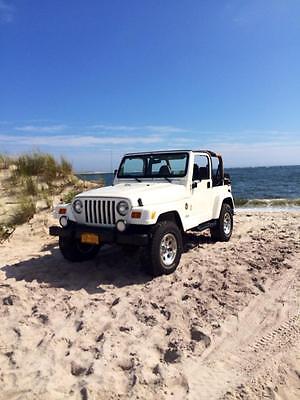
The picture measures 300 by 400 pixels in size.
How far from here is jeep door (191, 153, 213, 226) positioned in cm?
711

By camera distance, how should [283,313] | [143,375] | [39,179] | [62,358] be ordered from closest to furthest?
[143,375] → [62,358] → [283,313] → [39,179]

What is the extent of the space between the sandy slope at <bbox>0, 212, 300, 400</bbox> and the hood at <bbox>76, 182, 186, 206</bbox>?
45.5 inches

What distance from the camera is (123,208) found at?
5.80 m

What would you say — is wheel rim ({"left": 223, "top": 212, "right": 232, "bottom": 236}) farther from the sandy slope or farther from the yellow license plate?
the yellow license plate

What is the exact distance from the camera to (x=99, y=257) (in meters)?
7.06

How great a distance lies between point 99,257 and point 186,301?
252cm

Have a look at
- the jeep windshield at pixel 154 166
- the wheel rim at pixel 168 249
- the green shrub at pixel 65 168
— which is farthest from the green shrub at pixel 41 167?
the wheel rim at pixel 168 249

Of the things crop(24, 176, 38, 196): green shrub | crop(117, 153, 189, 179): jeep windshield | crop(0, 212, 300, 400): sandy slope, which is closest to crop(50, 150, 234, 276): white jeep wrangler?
crop(117, 153, 189, 179): jeep windshield

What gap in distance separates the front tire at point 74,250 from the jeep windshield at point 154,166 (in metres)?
1.73

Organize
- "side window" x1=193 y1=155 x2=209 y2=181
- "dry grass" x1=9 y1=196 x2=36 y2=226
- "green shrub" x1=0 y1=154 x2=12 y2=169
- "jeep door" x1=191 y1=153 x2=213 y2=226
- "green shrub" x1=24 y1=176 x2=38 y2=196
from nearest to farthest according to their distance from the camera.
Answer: "jeep door" x1=191 y1=153 x2=213 y2=226 → "side window" x1=193 y1=155 x2=209 y2=181 → "dry grass" x1=9 y1=196 x2=36 y2=226 → "green shrub" x1=24 y1=176 x2=38 y2=196 → "green shrub" x1=0 y1=154 x2=12 y2=169

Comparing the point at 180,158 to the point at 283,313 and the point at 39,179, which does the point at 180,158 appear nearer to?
the point at 283,313

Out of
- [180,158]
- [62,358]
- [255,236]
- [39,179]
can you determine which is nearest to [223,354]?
[62,358]

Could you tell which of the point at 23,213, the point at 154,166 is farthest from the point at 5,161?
the point at 154,166

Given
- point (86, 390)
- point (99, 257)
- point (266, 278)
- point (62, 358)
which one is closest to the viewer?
point (86, 390)
